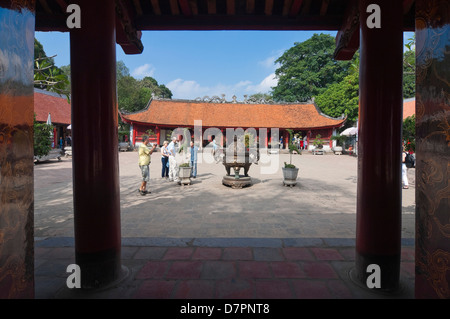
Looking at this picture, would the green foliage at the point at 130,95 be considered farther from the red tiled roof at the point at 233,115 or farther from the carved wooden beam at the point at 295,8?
the carved wooden beam at the point at 295,8

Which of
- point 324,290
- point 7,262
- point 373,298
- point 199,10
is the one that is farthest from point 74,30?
point 373,298

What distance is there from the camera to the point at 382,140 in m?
2.22

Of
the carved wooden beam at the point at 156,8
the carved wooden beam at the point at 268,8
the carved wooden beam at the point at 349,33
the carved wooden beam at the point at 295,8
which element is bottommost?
Answer: the carved wooden beam at the point at 349,33

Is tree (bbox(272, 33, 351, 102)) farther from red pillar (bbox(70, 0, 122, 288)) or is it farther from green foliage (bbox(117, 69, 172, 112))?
red pillar (bbox(70, 0, 122, 288))

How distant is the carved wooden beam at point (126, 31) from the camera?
273 centimetres

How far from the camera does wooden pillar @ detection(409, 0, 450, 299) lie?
133 cm

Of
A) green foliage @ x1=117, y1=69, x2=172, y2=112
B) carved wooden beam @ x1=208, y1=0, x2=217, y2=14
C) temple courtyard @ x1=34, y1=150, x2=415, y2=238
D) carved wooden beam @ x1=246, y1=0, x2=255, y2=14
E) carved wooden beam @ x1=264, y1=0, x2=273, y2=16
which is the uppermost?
green foliage @ x1=117, y1=69, x2=172, y2=112

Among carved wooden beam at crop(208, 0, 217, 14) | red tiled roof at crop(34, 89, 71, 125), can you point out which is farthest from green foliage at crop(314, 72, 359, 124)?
red tiled roof at crop(34, 89, 71, 125)

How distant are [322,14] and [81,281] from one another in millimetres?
3694

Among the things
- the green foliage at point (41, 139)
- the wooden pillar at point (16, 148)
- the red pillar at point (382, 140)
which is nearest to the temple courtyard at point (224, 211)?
the red pillar at point (382, 140)

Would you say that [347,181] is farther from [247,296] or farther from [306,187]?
[247,296]

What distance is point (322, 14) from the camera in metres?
Result: 3.01

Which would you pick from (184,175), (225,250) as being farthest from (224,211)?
(184,175)

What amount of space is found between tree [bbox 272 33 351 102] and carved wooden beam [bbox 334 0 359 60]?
110ft
